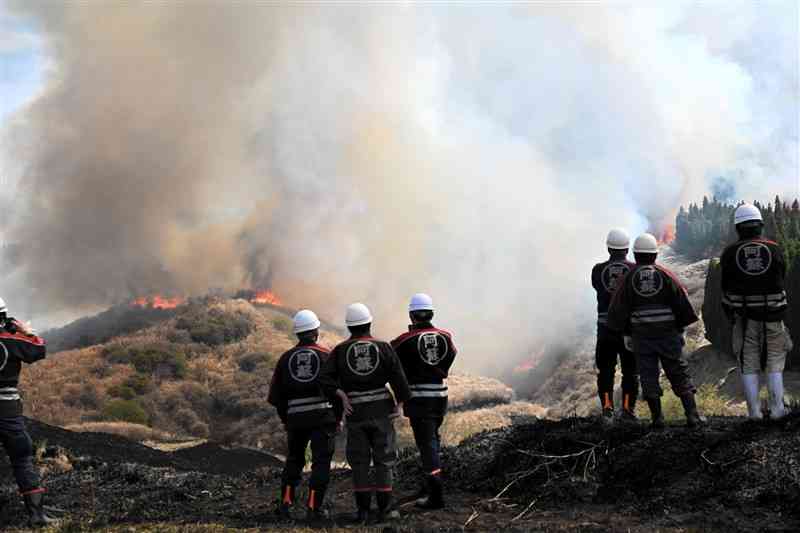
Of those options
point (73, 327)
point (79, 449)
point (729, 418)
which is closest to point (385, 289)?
point (73, 327)

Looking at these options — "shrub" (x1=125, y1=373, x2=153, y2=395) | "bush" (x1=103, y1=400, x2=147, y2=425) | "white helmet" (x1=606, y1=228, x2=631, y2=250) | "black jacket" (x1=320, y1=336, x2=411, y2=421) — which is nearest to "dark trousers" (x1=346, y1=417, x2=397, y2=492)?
"black jacket" (x1=320, y1=336, x2=411, y2=421)

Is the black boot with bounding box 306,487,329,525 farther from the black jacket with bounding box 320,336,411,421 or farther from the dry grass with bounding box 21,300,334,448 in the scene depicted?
the dry grass with bounding box 21,300,334,448

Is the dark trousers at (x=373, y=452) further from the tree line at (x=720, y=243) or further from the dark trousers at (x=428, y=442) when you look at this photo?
the tree line at (x=720, y=243)

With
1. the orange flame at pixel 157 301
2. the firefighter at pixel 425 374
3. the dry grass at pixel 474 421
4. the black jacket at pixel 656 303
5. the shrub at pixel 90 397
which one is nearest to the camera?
the firefighter at pixel 425 374

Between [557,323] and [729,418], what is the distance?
38303 mm

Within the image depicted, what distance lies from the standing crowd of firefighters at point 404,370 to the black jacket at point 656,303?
0.01 m

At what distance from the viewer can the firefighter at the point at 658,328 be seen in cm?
992

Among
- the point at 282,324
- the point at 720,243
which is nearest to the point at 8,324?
the point at 282,324

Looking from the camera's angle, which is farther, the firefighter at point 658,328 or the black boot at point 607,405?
the black boot at point 607,405

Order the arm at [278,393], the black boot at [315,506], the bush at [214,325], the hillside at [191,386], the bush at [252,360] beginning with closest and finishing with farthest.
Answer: the black boot at [315,506] → the arm at [278,393] → the hillside at [191,386] → the bush at [252,360] → the bush at [214,325]

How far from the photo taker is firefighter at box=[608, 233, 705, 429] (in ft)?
32.6

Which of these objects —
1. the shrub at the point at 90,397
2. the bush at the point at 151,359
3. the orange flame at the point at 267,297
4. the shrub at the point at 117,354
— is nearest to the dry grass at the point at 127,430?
the shrub at the point at 90,397

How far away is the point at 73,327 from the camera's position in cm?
5094

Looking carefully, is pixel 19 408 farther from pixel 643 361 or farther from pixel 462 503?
pixel 643 361
